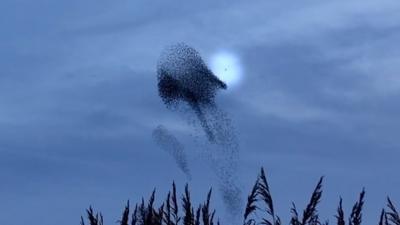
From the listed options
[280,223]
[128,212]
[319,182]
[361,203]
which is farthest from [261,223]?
[128,212]

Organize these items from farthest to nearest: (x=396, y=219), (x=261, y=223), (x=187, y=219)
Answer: (x=261, y=223) → (x=396, y=219) → (x=187, y=219)

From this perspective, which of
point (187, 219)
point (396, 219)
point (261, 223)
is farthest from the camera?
point (261, 223)

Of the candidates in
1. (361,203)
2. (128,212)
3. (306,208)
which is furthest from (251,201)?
(128,212)

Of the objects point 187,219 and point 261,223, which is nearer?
point 187,219

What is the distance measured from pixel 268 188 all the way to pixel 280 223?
56 cm

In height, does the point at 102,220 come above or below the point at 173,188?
below

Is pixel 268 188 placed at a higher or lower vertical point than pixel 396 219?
higher

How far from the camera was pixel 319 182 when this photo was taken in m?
6.46

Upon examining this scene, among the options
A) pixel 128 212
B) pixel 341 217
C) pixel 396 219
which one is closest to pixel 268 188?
pixel 341 217

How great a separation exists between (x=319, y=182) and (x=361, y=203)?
2.13ft

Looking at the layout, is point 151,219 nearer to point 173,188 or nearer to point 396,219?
point 173,188

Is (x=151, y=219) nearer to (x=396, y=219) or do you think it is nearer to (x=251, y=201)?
(x=251, y=201)

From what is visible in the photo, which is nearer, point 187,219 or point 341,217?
point 187,219

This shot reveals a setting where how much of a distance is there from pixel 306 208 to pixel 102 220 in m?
2.20
